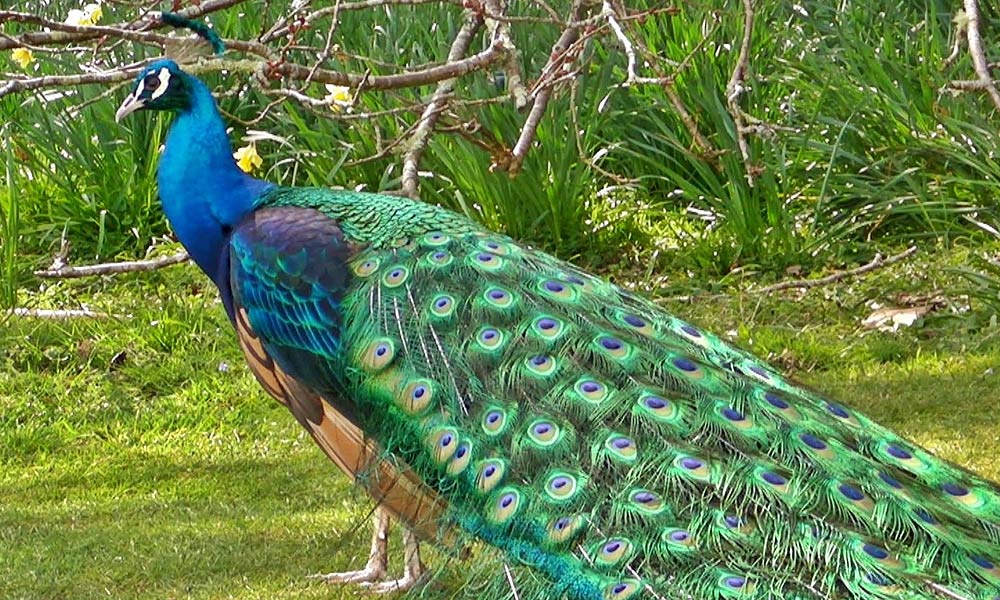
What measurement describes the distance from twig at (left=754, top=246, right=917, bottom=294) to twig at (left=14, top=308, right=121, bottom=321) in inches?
108

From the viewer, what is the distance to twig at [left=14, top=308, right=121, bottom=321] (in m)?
6.85

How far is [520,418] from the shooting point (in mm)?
3494

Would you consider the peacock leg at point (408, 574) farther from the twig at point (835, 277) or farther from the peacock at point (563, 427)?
the twig at point (835, 277)

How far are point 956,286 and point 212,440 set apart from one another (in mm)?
2991

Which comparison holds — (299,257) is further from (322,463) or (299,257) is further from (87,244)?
(87,244)

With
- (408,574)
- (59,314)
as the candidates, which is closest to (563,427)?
(408,574)

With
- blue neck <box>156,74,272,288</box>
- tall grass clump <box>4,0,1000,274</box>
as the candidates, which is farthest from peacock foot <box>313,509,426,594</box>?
tall grass clump <box>4,0,1000,274</box>

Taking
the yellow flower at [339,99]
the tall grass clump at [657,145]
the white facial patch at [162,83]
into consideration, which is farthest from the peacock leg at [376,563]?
the tall grass clump at [657,145]

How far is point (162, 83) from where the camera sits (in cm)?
447

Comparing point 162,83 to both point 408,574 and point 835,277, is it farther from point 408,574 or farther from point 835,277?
point 835,277

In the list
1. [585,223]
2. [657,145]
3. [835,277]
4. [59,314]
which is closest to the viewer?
[835,277]

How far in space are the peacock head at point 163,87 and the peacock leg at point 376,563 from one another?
4.08 ft

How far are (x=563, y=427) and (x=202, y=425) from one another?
9.60ft

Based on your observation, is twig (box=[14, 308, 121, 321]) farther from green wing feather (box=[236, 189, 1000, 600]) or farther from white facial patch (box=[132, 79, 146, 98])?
green wing feather (box=[236, 189, 1000, 600])
